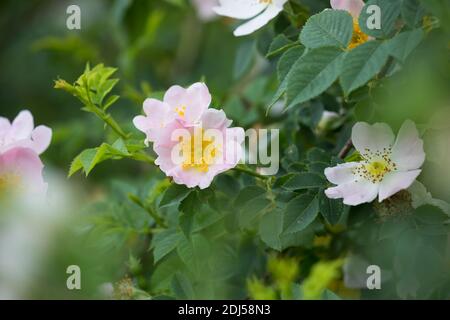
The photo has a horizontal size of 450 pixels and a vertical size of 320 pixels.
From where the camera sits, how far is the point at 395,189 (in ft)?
2.61

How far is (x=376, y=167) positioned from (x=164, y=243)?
9.7 inches

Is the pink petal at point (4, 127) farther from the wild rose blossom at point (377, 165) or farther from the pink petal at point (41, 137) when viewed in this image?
the wild rose blossom at point (377, 165)

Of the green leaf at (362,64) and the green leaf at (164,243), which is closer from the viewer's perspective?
the green leaf at (362,64)

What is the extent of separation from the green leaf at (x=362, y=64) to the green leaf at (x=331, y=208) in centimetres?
14

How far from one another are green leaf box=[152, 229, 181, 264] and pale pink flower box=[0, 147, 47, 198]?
14 cm

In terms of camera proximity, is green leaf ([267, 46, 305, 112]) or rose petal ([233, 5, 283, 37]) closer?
green leaf ([267, 46, 305, 112])

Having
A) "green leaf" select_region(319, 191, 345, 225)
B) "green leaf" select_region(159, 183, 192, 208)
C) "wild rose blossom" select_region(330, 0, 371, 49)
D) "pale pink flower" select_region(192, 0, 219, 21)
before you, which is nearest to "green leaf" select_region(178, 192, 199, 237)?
"green leaf" select_region(159, 183, 192, 208)

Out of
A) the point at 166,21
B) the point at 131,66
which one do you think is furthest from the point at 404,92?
the point at 166,21

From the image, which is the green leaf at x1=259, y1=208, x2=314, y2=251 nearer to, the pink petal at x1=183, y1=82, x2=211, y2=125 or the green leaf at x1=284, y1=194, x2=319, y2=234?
the green leaf at x1=284, y1=194, x2=319, y2=234

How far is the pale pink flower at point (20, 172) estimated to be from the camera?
88cm

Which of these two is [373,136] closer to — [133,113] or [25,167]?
[25,167]

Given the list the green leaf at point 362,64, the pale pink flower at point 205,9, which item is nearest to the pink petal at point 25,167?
the green leaf at point 362,64

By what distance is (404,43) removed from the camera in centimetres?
74

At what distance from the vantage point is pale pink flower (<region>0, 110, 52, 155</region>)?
2.94 ft
